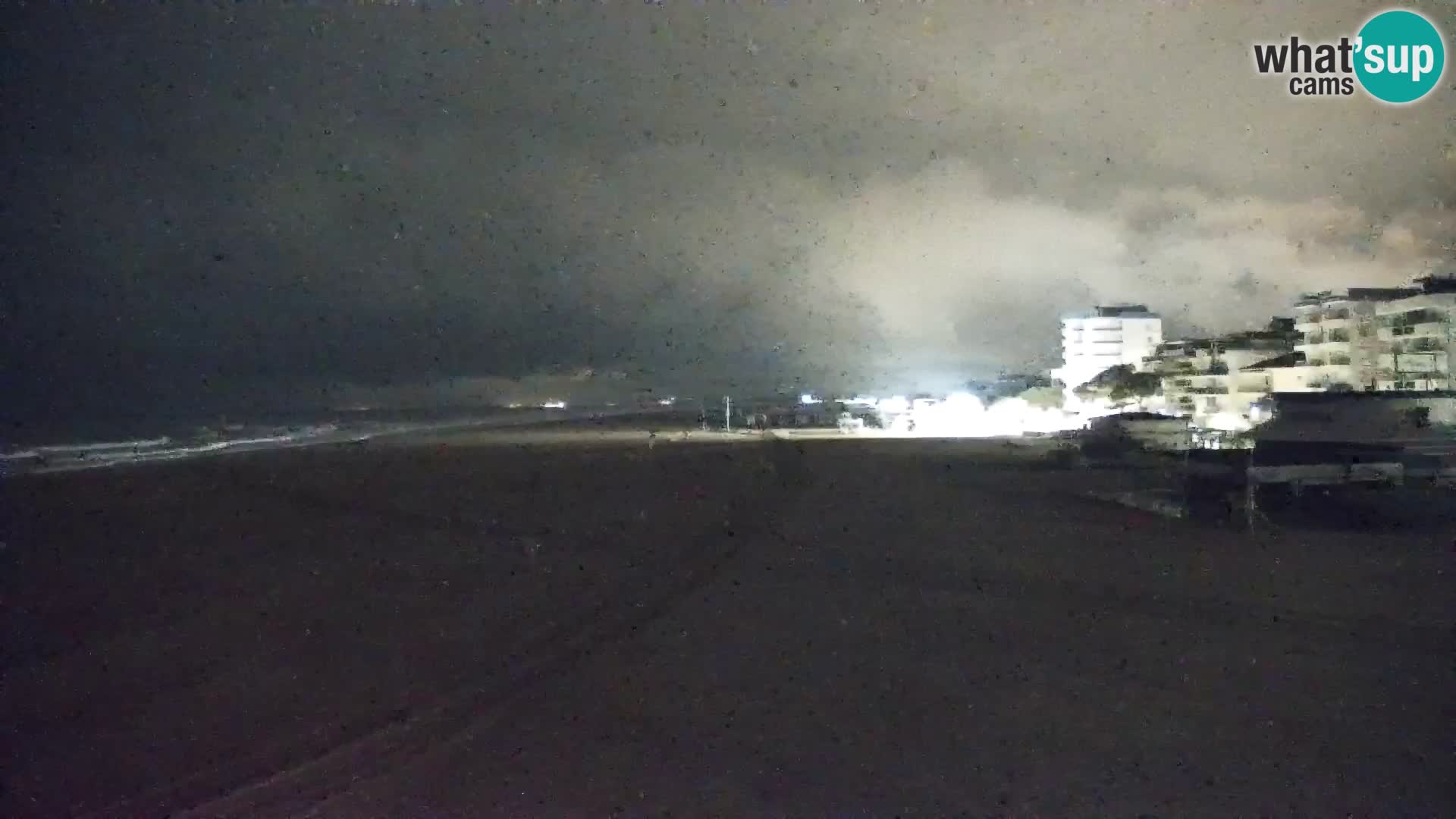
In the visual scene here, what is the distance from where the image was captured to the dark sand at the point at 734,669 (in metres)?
5.49

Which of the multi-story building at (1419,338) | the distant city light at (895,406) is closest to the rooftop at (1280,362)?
the multi-story building at (1419,338)

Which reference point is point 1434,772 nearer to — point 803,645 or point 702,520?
point 803,645

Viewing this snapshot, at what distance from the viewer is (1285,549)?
12672mm

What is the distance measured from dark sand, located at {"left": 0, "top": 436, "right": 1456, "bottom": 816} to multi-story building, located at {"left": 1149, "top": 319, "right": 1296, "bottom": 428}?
24.0 metres

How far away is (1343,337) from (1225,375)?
4.01 meters

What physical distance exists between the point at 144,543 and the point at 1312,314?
122ft

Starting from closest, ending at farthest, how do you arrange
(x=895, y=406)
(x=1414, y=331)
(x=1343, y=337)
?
1. (x=1414, y=331)
2. (x=1343, y=337)
3. (x=895, y=406)

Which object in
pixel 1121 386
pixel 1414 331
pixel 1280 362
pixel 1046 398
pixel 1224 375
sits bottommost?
pixel 1046 398

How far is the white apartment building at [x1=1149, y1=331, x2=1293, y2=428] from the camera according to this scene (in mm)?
37375

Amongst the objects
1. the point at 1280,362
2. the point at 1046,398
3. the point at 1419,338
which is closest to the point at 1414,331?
the point at 1419,338

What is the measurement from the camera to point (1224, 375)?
1497 inches

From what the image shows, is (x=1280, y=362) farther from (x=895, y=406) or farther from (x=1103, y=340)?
(x=895, y=406)

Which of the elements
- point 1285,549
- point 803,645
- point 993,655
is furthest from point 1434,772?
point 1285,549

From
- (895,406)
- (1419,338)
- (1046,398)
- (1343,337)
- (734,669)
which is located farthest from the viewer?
(895,406)
